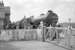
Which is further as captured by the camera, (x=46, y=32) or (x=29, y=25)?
(x=29, y=25)

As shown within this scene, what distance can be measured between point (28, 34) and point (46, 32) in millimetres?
3099

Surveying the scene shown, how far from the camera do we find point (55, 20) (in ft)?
55.9

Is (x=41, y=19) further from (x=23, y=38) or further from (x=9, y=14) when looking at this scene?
(x=9, y=14)

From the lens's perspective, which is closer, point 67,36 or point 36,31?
point 67,36

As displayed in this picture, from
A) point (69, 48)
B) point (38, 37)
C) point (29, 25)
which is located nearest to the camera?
point (69, 48)

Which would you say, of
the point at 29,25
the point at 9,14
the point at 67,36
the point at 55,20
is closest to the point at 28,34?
the point at 29,25

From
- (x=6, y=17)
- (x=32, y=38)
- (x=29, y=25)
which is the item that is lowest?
(x=32, y=38)

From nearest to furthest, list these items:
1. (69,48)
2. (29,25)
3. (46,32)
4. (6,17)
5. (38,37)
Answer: (69,48) < (46,32) < (38,37) < (29,25) < (6,17)

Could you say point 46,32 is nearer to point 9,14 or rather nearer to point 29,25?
point 29,25

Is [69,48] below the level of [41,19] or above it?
below

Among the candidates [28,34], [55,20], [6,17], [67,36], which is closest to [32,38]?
[28,34]

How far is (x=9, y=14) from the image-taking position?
25656 millimetres

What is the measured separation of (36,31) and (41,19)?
177 cm

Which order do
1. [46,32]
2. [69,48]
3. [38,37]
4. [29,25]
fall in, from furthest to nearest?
[29,25]
[38,37]
[46,32]
[69,48]
